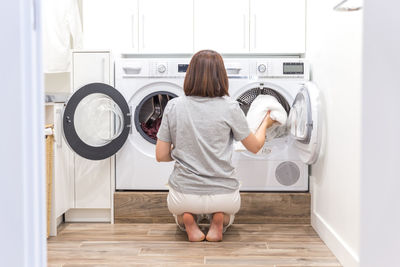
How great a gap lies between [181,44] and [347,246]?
6.42 ft

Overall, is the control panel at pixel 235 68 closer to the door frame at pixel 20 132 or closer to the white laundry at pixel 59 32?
the white laundry at pixel 59 32

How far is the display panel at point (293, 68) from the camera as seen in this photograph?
123 inches

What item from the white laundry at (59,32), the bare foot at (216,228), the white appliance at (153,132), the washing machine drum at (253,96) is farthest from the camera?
the washing machine drum at (253,96)

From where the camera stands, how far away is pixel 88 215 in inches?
126

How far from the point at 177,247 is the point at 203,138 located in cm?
61

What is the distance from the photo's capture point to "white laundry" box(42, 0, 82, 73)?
297 cm

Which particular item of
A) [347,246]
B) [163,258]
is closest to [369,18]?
[347,246]

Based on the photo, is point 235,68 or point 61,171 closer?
point 61,171

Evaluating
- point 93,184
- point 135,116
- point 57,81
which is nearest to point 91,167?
point 93,184

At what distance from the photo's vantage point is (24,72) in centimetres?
82

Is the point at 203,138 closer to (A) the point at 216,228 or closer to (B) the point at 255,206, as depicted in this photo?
(A) the point at 216,228

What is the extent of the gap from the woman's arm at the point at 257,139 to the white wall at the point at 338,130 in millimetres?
351

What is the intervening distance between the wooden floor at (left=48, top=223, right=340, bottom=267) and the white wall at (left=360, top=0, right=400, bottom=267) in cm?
151

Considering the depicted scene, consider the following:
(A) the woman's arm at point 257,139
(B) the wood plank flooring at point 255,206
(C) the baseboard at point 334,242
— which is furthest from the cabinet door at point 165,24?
(C) the baseboard at point 334,242
